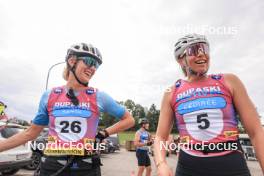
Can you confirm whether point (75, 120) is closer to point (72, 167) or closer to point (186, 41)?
point (72, 167)

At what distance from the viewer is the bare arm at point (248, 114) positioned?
245 cm

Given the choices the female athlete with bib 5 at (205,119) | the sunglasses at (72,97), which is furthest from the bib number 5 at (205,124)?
the sunglasses at (72,97)

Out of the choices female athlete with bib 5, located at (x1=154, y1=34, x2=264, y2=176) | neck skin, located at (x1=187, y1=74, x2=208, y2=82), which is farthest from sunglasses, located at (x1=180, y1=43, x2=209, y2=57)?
neck skin, located at (x1=187, y1=74, x2=208, y2=82)

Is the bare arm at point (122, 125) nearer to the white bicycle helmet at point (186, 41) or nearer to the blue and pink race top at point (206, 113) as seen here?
the blue and pink race top at point (206, 113)

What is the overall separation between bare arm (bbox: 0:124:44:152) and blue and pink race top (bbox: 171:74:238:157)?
5.88 ft

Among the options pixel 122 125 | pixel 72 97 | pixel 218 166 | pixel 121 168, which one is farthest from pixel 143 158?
pixel 218 166

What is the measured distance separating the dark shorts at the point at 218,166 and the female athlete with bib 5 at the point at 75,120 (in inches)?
41.7

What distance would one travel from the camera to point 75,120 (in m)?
3.24

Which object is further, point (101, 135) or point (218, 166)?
point (101, 135)

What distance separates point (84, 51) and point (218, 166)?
2.11m

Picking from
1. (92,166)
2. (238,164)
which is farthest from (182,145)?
(92,166)

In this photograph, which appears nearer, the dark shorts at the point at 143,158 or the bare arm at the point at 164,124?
the bare arm at the point at 164,124

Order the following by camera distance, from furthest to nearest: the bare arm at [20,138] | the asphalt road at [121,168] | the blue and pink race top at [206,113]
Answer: the asphalt road at [121,168] < the bare arm at [20,138] < the blue and pink race top at [206,113]

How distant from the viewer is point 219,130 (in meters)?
2.60
